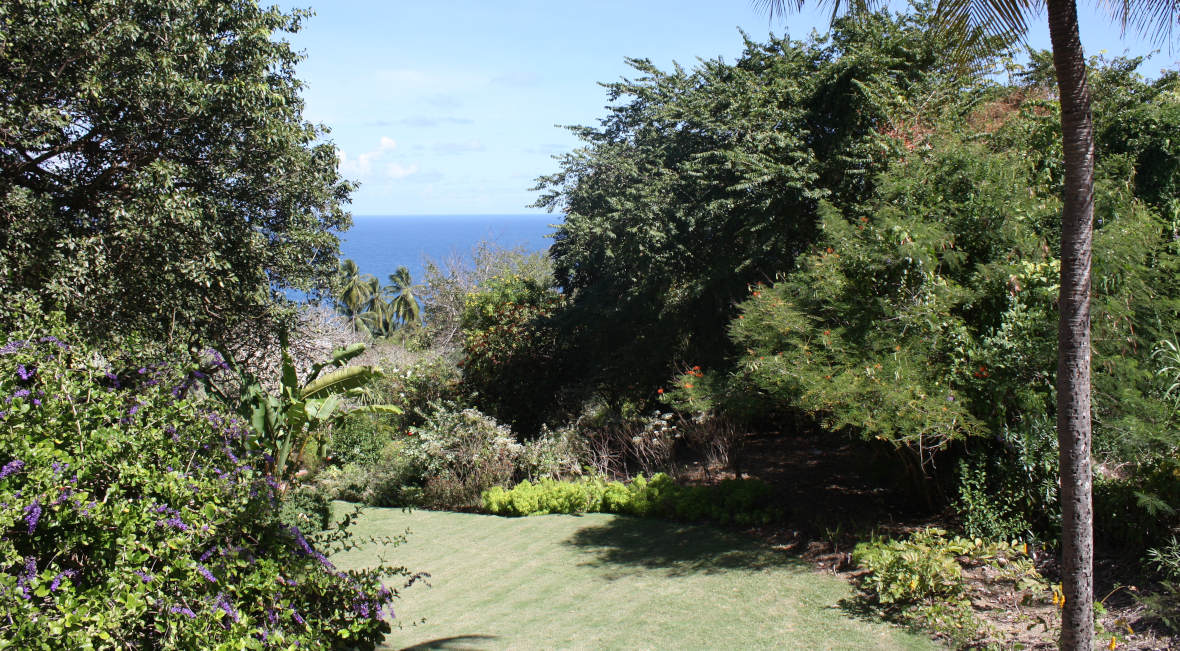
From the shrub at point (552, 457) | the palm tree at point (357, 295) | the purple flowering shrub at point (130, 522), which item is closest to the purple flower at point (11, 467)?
the purple flowering shrub at point (130, 522)

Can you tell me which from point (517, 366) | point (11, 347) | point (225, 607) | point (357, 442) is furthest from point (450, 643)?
point (517, 366)

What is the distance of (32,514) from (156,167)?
4843mm

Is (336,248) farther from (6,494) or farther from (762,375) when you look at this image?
(6,494)

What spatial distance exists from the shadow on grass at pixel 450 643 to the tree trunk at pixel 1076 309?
4.29m

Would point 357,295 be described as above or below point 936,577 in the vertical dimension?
above

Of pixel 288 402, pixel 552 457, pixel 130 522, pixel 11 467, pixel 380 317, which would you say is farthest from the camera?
pixel 380 317

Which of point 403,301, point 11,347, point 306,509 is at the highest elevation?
point 403,301

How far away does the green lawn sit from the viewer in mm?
6129

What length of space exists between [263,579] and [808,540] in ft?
20.5

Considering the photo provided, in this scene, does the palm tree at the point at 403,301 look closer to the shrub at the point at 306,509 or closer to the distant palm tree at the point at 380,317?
the distant palm tree at the point at 380,317

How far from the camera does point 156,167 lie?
7.15 meters

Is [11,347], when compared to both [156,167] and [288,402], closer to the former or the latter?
[156,167]

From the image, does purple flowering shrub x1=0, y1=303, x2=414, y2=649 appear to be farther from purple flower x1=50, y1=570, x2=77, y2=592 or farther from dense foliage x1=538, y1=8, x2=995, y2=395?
dense foliage x1=538, y1=8, x2=995, y2=395

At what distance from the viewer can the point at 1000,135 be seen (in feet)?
33.3
